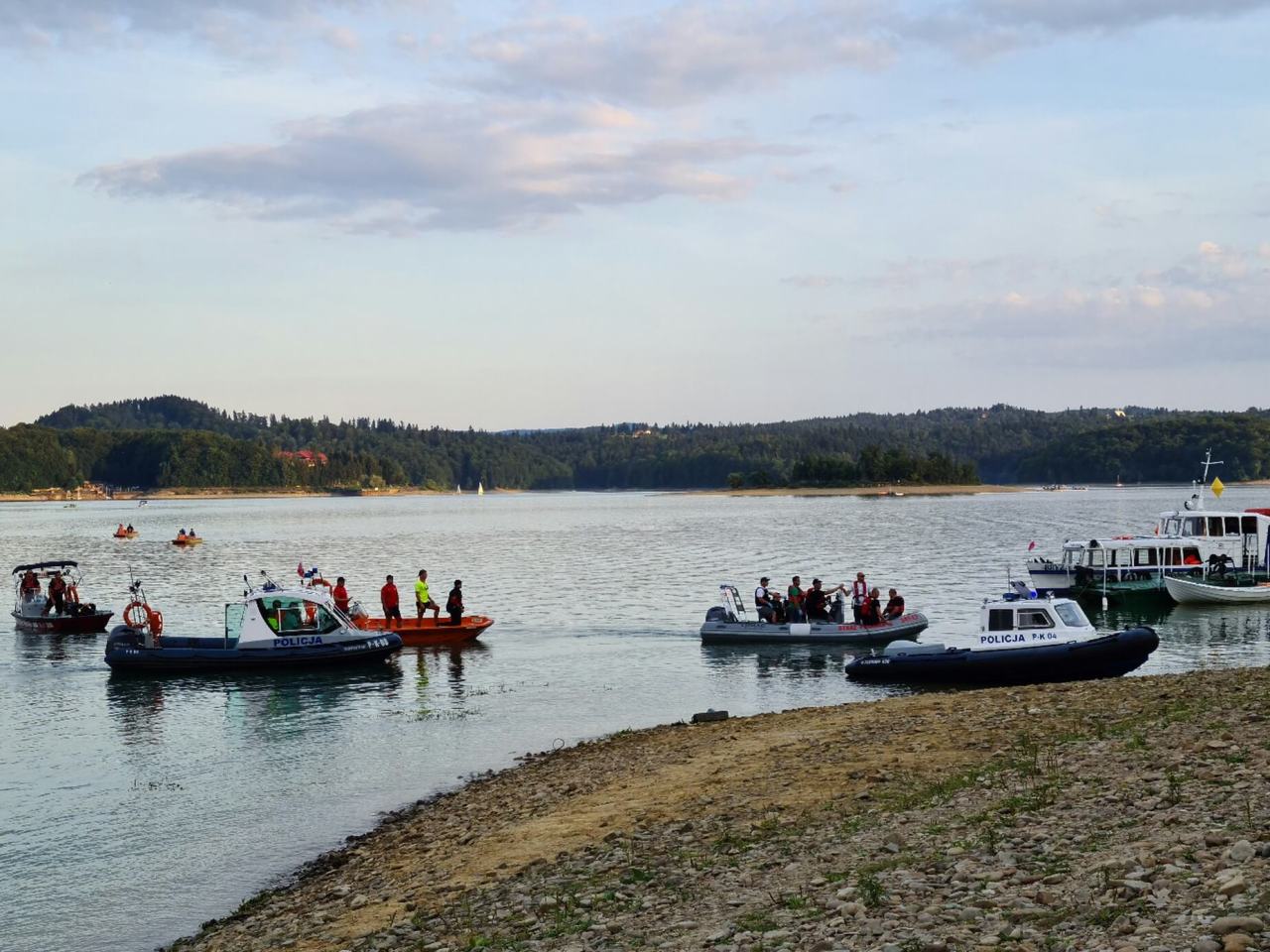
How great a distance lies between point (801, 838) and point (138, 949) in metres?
8.07

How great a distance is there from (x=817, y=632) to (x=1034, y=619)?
382 inches

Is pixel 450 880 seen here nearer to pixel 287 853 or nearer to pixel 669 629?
pixel 287 853

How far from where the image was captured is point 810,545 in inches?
3720

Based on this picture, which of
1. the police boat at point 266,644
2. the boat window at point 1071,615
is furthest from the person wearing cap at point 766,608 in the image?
the police boat at point 266,644

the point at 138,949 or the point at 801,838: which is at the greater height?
the point at 801,838

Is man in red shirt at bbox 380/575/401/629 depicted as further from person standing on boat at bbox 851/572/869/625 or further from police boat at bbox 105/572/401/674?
person standing on boat at bbox 851/572/869/625

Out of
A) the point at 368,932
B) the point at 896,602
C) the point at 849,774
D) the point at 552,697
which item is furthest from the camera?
the point at 896,602

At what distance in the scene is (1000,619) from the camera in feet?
99.6

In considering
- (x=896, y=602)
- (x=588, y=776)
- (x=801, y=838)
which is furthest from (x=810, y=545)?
(x=801, y=838)

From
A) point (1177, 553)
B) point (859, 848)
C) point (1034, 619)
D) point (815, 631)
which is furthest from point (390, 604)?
point (1177, 553)

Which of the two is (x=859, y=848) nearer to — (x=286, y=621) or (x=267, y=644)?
(x=267, y=644)

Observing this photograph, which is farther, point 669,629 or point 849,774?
point 669,629

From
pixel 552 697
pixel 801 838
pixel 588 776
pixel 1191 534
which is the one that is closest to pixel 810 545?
pixel 1191 534

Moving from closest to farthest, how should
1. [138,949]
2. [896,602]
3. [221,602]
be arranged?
[138,949]
[896,602]
[221,602]
